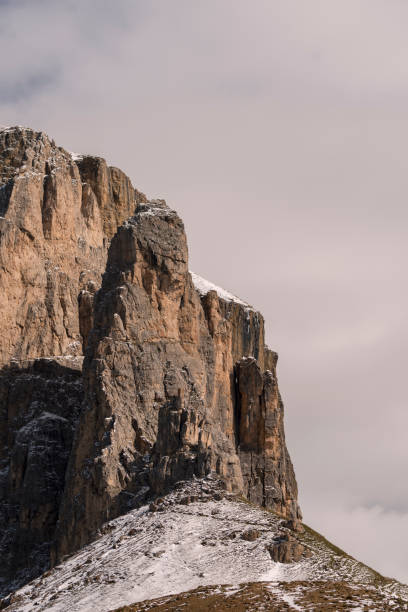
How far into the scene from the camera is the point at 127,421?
13325 cm

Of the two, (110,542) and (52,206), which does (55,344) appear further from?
(110,542)

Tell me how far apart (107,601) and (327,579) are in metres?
15.5

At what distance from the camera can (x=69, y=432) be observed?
14688 centimetres

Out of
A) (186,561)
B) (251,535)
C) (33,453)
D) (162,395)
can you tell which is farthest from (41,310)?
(186,561)

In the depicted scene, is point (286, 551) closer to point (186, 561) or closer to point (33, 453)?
point (186, 561)

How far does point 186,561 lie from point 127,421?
106 feet

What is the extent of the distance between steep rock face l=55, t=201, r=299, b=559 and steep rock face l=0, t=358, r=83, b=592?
9082 millimetres

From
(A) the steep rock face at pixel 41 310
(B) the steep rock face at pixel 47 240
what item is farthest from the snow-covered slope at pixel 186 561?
(B) the steep rock face at pixel 47 240

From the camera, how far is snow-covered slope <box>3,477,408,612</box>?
321 feet

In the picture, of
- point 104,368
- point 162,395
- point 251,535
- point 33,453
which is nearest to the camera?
point 251,535

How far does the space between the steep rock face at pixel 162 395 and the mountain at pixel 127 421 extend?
0.20m

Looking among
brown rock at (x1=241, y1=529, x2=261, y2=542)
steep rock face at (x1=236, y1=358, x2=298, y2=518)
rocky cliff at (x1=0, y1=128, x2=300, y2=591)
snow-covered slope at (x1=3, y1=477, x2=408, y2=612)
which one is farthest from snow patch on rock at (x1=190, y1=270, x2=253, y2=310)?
brown rock at (x1=241, y1=529, x2=261, y2=542)

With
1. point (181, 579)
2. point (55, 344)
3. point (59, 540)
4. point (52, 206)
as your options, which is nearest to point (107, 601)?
point (181, 579)

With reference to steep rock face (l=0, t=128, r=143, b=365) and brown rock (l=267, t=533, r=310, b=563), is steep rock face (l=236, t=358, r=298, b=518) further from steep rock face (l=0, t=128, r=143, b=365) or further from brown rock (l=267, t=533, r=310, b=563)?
brown rock (l=267, t=533, r=310, b=563)
